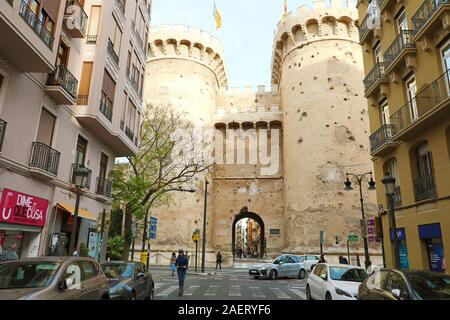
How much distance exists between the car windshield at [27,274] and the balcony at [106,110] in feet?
36.7

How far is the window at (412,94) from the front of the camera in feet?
47.1

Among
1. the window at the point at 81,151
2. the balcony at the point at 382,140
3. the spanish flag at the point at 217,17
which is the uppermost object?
the spanish flag at the point at 217,17

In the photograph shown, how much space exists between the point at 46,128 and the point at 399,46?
14.9m

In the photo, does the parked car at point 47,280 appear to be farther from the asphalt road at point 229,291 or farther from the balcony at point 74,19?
the balcony at point 74,19

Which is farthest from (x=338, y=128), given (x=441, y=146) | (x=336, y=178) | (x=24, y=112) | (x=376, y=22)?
(x=24, y=112)

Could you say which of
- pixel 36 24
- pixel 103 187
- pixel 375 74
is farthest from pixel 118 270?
pixel 375 74

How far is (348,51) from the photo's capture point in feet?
118

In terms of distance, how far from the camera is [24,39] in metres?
10.1

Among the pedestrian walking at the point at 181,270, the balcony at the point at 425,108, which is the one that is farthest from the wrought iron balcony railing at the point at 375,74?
the pedestrian walking at the point at 181,270

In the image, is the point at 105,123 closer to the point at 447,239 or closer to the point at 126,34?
the point at 126,34

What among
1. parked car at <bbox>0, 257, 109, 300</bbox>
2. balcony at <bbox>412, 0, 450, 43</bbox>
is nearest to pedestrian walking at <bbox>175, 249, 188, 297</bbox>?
parked car at <bbox>0, 257, 109, 300</bbox>

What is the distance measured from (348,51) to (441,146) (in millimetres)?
26353

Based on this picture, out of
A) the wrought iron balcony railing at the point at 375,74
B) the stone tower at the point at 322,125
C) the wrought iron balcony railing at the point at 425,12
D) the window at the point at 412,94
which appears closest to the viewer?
the wrought iron balcony railing at the point at 425,12

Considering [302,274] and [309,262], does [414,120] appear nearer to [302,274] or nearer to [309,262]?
[302,274]
